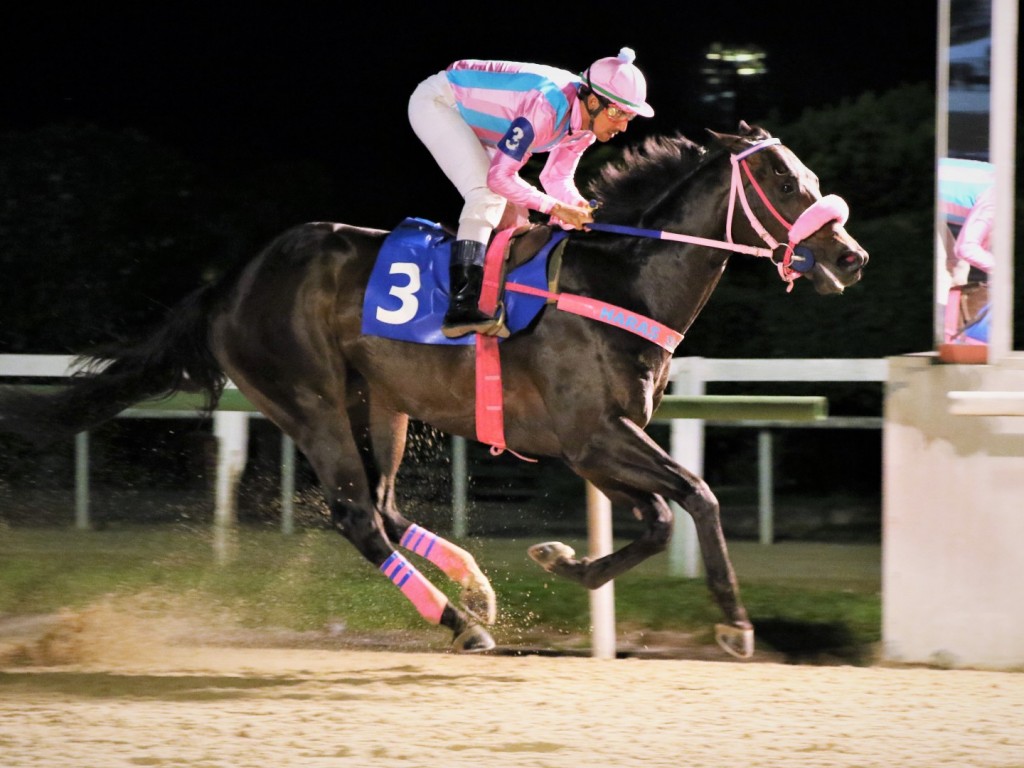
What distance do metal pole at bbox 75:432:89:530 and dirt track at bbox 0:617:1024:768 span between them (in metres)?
2.17

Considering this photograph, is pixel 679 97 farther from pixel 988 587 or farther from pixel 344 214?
pixel 988 587

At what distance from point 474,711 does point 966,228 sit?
235cm

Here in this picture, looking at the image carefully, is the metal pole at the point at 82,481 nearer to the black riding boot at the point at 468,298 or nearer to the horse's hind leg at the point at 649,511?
the black riding boot at the point at 468,298

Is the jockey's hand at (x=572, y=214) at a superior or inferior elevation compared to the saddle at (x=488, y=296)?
superior

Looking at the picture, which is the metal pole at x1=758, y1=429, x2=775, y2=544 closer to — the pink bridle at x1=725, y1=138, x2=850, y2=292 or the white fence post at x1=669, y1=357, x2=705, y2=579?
the white fence post at x1=669, y1=357, x2=705, y2=579

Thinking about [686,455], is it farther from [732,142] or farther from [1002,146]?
[1002,146]

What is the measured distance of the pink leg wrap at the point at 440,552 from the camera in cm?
557

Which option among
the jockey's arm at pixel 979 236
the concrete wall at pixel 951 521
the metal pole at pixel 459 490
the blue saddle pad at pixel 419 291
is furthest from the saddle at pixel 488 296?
the metal pole at pixel 459 490

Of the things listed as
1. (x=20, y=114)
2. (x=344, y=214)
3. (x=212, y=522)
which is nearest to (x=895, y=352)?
(x=212, y=522)

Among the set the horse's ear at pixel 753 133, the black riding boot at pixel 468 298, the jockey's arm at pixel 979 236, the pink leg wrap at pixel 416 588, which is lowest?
the pink leg wrap at pixel 416 588

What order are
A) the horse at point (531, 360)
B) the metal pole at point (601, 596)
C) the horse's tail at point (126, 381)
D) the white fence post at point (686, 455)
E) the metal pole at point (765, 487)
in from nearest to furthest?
the horse at point (531, 360), the metal pole at point (601, 596), the horse's tail at point (126, 381), the white fence post at point (686, 455), the metal pole at point (765, 487)

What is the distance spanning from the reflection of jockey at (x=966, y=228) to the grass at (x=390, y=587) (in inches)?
49.3

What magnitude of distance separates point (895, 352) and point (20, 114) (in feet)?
27.6

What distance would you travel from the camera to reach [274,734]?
4246 millimetres
